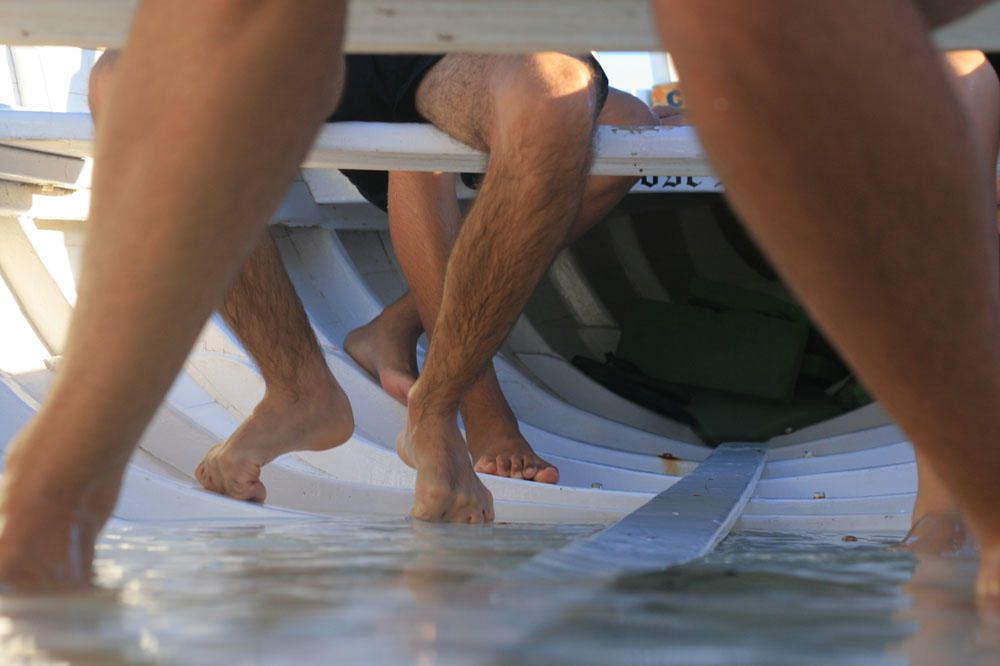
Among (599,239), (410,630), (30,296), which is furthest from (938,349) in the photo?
Result: (599,239)

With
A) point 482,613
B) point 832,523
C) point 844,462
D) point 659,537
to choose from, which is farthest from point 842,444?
point 482,613

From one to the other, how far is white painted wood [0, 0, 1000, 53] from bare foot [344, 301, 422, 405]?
5.40ft

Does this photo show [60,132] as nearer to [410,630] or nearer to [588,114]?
[588,114]

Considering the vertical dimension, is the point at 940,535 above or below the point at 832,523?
above

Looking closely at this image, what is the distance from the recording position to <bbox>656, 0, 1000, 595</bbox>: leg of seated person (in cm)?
62

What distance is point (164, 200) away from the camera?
0.77 m

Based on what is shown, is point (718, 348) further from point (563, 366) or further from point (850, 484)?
point (850, 484)

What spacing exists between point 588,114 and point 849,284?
1256 millimetres

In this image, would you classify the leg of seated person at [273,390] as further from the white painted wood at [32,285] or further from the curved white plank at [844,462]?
the curved white plank at [844,462]

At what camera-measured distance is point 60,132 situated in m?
2.05

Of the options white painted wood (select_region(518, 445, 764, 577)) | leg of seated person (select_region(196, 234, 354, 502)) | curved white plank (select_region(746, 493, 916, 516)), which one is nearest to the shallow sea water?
white painted wood (select_region(518, 445, 764, 577))

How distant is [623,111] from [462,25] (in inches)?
61.7

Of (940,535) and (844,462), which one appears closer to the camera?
(940,535)

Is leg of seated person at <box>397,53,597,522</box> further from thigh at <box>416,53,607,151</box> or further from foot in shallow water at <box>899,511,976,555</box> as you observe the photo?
foot in shallow water at <box>899,511,976,555</box>
